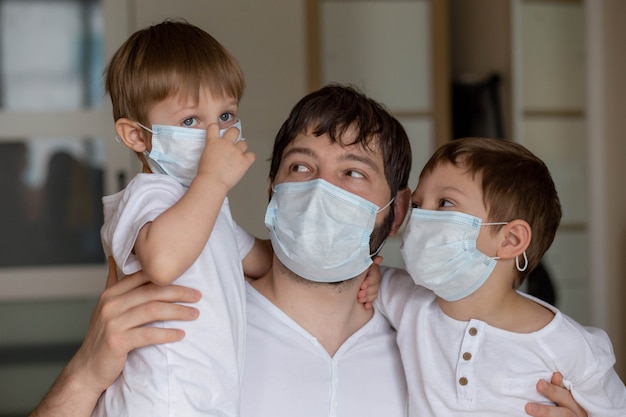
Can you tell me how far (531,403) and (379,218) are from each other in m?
0.48

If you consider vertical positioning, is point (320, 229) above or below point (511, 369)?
above

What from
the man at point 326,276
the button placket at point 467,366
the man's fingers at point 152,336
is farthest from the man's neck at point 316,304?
the man's fingers at point 152,336

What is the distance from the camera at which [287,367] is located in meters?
1.75

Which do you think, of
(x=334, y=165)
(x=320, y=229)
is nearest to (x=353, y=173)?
(x=334, y=165)

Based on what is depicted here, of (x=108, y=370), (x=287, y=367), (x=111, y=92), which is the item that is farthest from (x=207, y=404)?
(x=111, y=92)

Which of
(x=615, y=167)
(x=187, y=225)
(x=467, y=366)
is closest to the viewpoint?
(x=187, y=225)

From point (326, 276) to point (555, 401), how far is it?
510 millimetres

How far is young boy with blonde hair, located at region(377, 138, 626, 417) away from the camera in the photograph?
1671mm

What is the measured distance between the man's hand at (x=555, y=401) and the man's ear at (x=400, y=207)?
1.50 ft

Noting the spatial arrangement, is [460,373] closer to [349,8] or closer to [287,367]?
[287,367]

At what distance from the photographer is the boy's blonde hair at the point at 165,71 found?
1.57 metres

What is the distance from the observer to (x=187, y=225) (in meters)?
1.42

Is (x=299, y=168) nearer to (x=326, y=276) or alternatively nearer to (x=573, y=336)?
(x=326, y=276)

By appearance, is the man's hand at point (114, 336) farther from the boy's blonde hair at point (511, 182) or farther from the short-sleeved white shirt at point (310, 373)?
the boy's blonde hair at point (511, 182)
